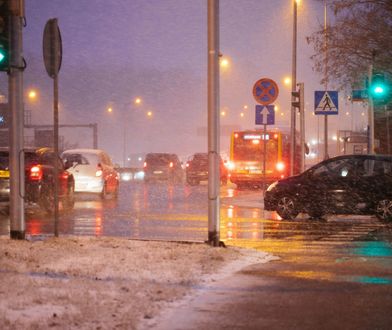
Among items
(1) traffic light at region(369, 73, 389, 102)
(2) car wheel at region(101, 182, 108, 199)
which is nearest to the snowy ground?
(1) traffic light at region(369, 73, 389, 102)

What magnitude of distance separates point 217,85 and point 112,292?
450cm

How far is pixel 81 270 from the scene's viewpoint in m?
8.20

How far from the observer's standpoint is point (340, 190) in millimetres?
16469

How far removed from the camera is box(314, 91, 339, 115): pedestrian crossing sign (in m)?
20.9

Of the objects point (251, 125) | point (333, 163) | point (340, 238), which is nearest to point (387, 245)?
point (340, 238)

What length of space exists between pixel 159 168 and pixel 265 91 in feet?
81.7

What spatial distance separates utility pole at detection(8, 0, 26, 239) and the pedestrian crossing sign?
11730 mm

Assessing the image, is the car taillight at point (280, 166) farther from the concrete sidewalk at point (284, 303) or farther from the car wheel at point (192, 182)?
the concrete sidewalk at point (284, 303)

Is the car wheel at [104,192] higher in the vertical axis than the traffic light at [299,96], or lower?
lower

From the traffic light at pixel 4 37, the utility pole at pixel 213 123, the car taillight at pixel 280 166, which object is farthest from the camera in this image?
the car taillight at pixel 280 166

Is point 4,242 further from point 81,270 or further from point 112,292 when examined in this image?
point 112,292

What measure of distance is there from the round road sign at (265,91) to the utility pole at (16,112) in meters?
9.91

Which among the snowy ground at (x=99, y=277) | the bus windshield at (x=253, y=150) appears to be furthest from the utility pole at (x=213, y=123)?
the bus windshield at (x=253, y=150)

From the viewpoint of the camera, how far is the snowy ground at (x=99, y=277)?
604 centimetres
